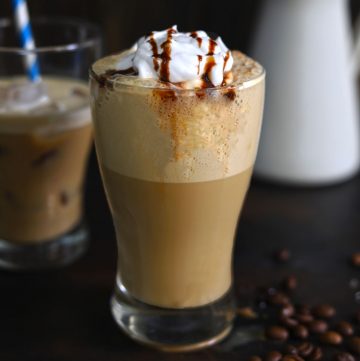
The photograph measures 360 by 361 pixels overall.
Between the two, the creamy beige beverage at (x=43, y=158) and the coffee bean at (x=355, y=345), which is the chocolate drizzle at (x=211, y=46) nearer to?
the creamy beige beverage at (x=43, y=158)

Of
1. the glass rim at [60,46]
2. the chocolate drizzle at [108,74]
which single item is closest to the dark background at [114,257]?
the glass rim at [60,46]

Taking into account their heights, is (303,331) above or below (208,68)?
below

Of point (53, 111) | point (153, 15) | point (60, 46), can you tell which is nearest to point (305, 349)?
point (53, 111)

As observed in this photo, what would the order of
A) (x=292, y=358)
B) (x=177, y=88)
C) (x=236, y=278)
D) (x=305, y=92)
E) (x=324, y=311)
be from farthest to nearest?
(x=305, y=92)
(x=236, y=278)
(x=324, y=311)
(x=292, y=358)
(x=177, y=88)

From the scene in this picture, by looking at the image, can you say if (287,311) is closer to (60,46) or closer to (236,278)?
(236,278)

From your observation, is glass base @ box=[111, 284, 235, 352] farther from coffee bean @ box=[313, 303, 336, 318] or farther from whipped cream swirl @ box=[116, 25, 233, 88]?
whipped cream swirl @ box=[116, 25, 233, 88]

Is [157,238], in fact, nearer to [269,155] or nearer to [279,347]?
[279,347]

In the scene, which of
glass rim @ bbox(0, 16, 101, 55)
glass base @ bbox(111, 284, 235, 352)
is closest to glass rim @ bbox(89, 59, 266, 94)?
glass rim @ bbox(0, 16, 101, 55)

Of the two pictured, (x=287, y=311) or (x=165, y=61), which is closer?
(x=165, y=61)
